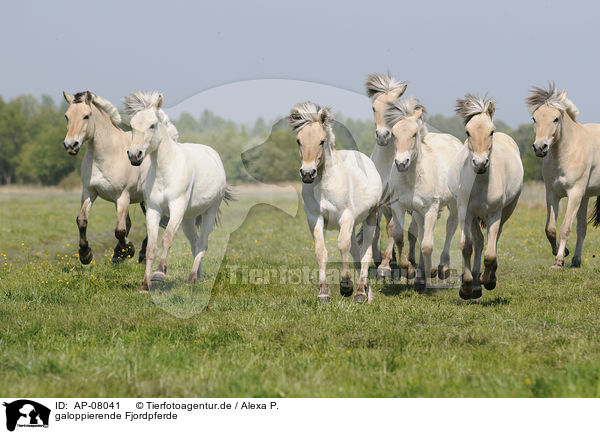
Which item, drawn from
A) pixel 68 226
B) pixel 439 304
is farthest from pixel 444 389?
pixel 68 226

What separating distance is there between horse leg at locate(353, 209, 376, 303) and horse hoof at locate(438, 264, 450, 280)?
6.43ft

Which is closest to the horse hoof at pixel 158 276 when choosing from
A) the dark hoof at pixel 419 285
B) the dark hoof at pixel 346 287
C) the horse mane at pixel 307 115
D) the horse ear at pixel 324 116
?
the dark hoof at pixel 346 287

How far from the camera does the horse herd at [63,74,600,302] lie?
326 inches

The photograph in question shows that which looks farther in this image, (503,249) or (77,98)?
(503,249)

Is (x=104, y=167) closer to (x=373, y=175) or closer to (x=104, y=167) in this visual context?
(x=104, y=167)

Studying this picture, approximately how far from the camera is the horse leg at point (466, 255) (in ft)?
27.9

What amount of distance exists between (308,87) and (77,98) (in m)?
4.76

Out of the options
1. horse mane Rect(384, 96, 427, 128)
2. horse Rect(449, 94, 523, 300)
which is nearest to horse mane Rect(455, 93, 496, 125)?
horse Rect(449, 94, 523, 300)

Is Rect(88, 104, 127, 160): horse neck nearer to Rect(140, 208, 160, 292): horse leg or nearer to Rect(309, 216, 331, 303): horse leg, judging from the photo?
Rect(140, 208, 160, 292): horse leg

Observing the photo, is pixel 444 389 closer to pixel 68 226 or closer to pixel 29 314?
pixel 29 314

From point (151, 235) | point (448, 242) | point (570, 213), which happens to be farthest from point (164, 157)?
point (570, 213)
